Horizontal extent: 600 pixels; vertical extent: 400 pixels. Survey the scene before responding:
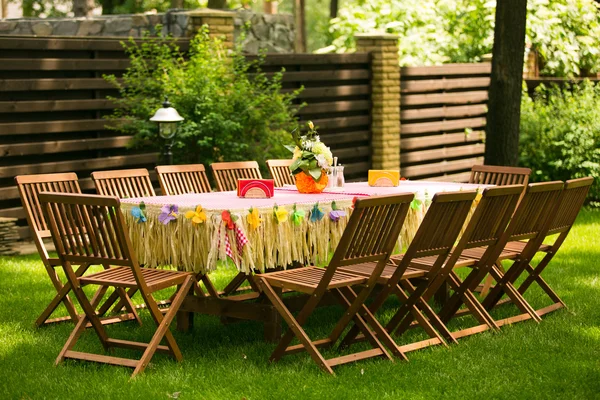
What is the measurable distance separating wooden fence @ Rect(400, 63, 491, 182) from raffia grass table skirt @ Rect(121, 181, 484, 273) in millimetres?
7906

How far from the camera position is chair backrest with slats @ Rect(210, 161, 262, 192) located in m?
8.59

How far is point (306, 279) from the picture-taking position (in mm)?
6180

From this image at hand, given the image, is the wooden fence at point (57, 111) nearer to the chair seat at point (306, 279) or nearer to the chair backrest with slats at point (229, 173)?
the chair backrest with slats at point (229, 173)

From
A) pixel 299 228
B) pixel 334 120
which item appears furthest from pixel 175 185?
pixel 334 120

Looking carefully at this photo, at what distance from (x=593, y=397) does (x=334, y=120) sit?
8440 millimetres

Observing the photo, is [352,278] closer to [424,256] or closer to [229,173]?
[424,256]

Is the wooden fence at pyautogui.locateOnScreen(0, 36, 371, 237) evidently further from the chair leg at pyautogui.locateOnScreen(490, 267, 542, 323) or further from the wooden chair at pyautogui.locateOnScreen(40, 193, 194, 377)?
the chair leg at pyautogui.locateOnScreen(490, 267, 542, 323)

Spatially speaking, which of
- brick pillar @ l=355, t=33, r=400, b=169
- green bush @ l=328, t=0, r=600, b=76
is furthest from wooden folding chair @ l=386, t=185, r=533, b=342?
green bush @ l=328, t=0, r=600, b=76

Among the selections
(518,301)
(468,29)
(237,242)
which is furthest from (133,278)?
(468,29)

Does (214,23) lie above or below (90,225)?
above

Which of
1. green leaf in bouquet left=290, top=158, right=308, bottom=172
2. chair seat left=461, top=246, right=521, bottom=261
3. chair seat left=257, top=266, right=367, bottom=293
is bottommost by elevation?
chair seat left=461, top=246, right=521, bottom=261

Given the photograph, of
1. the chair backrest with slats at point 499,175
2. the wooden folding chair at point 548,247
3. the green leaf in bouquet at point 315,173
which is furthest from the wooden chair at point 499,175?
the green leaf in bouquet at point 315,173

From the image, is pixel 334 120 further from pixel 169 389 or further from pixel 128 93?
pixel 169 389

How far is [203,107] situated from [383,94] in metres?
4.18
